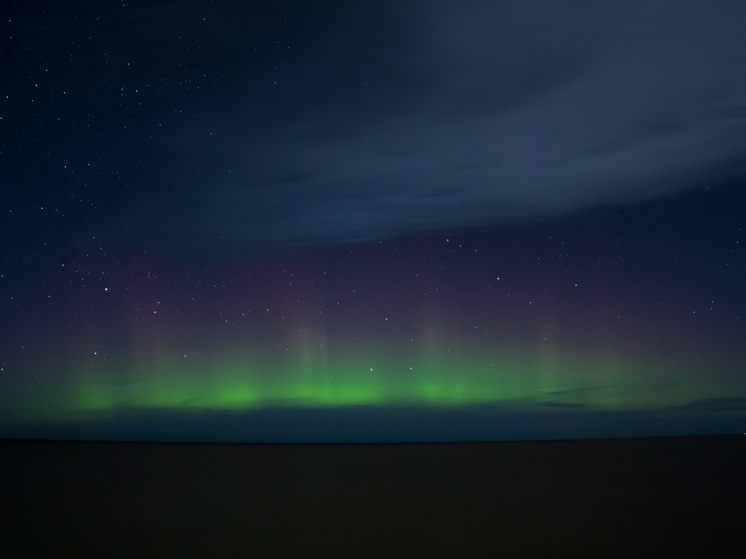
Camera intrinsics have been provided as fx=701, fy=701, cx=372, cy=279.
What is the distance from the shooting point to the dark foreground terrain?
369 cm

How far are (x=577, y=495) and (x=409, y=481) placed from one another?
134 cm

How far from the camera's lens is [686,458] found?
22.5 ft

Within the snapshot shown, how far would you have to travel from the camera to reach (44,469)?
22.4 feet

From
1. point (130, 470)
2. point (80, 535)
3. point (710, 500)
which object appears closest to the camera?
point (80, 535)

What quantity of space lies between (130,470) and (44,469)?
90 centimetres

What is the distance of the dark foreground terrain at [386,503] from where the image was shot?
3688 mm

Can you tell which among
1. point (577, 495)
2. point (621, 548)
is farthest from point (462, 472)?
point (621, 548)

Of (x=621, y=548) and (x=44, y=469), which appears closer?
(x=621, y=548)

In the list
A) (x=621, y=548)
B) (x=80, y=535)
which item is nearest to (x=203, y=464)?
(x=80, y=535)

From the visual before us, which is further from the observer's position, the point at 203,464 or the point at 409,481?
the point at 203,464

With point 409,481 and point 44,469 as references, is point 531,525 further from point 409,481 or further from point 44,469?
point 44,469

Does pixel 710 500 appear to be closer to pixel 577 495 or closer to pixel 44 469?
pixel 577 495

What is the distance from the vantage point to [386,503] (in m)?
4.73

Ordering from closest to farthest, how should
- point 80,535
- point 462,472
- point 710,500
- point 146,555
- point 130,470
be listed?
point 146,555, point 80,535, point 710,500, point 462,472, point 130,470
